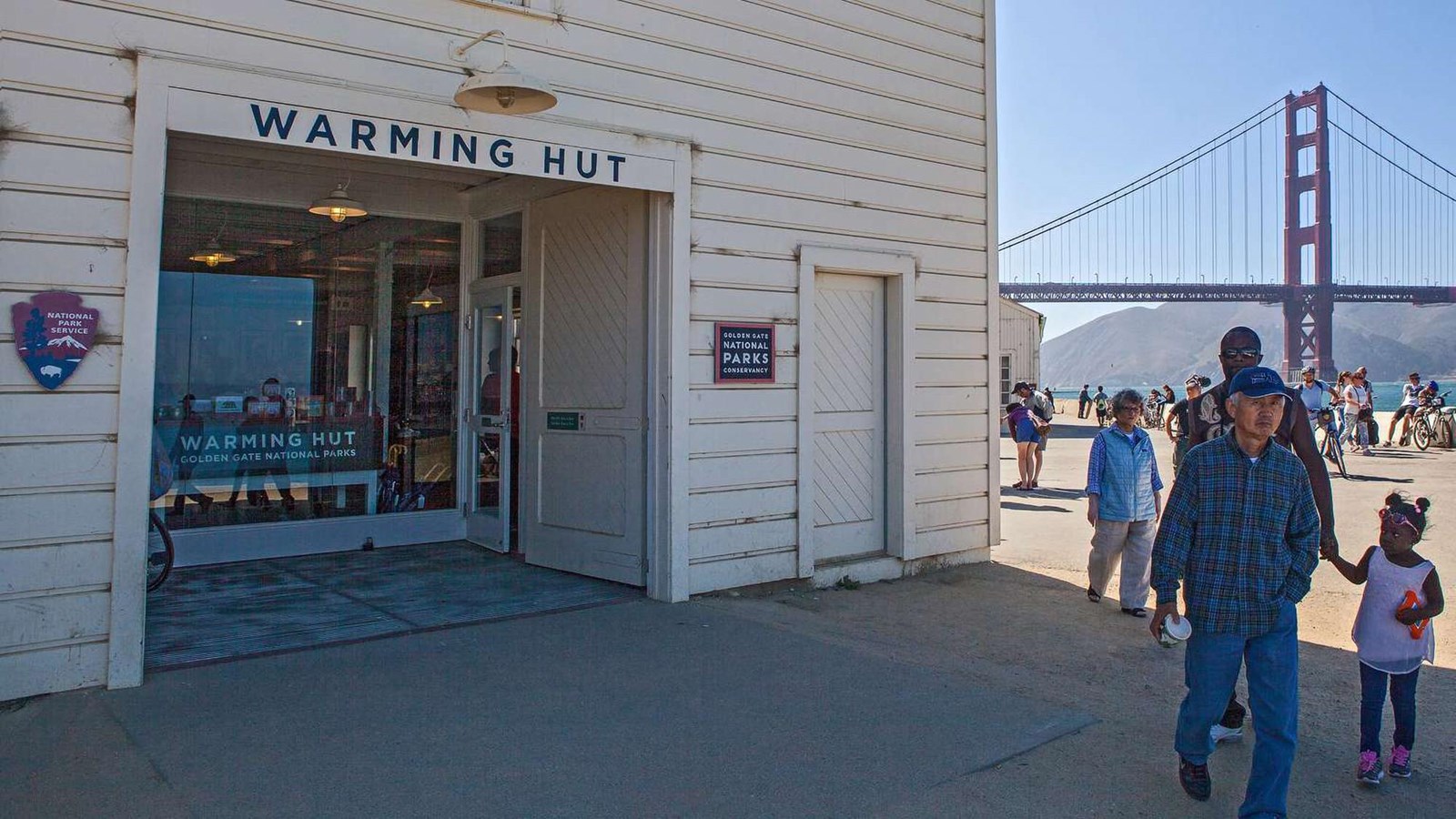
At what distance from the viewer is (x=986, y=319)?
8438 mm

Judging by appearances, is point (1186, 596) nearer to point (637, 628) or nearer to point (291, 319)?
point (637, 628)

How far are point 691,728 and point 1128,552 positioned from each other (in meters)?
3.71

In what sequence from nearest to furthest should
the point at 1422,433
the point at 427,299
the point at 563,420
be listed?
the point at 563,420, the point at 427,299, the point at 1422,433

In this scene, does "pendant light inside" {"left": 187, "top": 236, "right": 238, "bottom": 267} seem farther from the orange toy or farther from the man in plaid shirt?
the orange toy

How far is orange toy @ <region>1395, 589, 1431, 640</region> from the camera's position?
12.7ft

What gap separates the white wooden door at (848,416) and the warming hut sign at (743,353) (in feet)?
1.73

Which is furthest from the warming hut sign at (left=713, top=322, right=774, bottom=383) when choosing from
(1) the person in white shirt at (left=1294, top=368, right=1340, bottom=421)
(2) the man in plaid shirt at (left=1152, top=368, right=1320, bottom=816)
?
(1) the person in white shirt at (left=1294, top=368, right=1340, bottom=421)

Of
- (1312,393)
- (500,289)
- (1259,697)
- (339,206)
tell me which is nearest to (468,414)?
(500,289)

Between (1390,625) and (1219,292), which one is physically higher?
(1219,292)

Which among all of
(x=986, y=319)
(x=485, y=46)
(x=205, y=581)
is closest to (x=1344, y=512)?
(x=986, y=319)

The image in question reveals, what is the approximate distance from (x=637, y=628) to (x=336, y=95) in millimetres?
3240

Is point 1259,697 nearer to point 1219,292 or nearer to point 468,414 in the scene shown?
point 468,414

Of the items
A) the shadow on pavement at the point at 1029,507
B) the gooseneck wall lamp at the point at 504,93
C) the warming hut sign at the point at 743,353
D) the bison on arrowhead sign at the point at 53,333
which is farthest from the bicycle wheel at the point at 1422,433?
the bison on arrowhead sign at the point at 53,333

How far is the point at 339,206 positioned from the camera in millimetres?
7699
